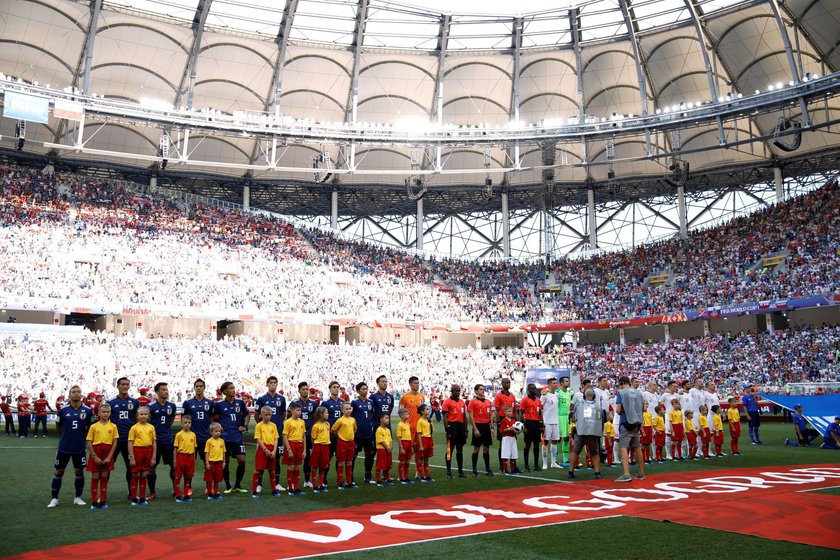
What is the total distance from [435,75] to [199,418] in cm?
4010

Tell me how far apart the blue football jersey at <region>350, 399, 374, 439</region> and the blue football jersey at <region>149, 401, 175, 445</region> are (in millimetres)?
3189

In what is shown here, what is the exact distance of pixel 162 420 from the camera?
11.3m

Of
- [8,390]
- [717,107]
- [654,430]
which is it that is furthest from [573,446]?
[717,107]

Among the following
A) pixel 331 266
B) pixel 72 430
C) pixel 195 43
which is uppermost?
pixel 195 43

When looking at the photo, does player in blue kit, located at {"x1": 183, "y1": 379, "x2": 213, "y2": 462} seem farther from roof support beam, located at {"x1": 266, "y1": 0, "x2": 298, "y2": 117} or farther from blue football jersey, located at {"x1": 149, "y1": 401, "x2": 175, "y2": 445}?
roof support beam, located at {"x1": 266, "y1": 0, "x2": 298, "y2": 117}

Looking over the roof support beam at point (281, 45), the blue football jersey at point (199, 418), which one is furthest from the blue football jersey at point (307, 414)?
the roof support beam at point (281, 45)

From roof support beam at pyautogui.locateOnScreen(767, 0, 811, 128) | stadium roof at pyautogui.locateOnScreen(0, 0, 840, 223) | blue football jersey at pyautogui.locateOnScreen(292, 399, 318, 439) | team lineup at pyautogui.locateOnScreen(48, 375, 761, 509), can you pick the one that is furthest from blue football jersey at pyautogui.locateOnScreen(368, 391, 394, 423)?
roof support beam at pyautogui.locateOnScreen(767, 0, 811, 128)

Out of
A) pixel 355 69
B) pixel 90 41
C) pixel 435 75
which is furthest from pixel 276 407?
pixel 435 75

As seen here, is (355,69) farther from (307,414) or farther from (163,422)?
(163,422)

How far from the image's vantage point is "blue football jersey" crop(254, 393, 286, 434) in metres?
12.1

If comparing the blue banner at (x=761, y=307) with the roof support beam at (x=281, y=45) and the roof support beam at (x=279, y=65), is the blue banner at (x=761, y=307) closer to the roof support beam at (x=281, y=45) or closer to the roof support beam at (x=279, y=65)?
the roof support beam at (x=279, y=65)

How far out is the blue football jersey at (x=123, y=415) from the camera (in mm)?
11047

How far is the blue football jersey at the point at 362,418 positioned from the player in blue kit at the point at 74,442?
4.45 m

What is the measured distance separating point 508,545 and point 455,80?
4460cm
